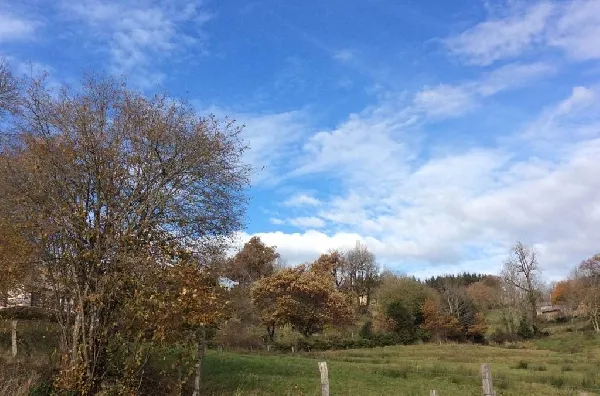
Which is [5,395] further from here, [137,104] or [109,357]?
[137,104]

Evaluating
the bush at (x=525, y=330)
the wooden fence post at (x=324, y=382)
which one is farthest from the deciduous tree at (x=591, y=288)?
the wooden fence post at (x=324, y=382)

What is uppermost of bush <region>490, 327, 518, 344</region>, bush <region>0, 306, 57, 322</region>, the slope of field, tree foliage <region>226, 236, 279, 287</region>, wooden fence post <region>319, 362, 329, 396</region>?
tree foliage <region>226, 236, 279, 287</region>

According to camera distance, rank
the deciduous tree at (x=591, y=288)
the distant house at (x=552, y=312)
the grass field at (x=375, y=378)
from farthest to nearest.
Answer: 1. the distant house at (x=552, y=312)
2. the deciduous tree at (x=591, y=288)
3. the grass field at (x=375, y=378)

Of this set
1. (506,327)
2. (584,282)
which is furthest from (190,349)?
(584,282)

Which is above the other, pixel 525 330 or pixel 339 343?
pixel 525 330

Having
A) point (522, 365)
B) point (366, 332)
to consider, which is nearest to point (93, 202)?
point (522, 365)

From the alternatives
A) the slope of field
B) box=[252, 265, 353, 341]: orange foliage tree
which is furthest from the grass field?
box=[252, 265, 353, 341]: orange foliage tree

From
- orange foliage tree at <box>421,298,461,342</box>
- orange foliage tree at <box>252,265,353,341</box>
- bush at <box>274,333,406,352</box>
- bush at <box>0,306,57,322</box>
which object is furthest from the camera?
orange foliage tree at <box>421,298,461,342</box>

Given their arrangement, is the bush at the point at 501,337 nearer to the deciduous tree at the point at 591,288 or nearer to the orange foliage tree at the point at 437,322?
the orange foliage tree at the point at 437,322

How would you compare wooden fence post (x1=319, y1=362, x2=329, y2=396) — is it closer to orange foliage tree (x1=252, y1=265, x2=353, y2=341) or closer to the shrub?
the shrub

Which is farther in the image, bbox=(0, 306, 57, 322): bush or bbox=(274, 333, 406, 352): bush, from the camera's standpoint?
bbox=(274, 333, 406, 352): bush

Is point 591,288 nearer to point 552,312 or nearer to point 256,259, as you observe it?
point 552,312

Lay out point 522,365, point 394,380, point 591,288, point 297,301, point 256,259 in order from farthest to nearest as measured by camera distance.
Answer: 1. point 591,288
2. point 256,259
3. point 297,301
4. point 522,365
5. point 394,380

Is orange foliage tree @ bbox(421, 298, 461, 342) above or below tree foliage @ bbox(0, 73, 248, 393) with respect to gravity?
below
